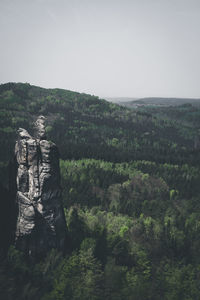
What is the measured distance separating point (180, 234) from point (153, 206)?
28105mm

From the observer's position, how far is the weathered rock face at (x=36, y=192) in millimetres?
47688

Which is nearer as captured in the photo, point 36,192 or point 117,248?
point 36,192

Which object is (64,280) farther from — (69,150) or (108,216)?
(69,150)

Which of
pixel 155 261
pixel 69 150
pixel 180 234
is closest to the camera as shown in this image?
pixel 155 261

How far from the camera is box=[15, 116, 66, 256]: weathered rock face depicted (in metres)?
Answer: 47.7

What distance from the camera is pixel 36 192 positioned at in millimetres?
47875

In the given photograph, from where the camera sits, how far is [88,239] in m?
58.5

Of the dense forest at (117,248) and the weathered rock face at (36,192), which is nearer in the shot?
the dense forest at (117,248)

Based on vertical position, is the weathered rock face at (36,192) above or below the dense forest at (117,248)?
above

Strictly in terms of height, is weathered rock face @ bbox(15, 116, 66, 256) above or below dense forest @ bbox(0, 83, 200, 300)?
above

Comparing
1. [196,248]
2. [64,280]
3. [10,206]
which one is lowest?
[196,248]

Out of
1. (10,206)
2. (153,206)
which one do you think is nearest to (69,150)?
(153,206)

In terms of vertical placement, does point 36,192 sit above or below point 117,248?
above

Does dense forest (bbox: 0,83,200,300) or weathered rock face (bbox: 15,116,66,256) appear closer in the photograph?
dense forest (bbox: 0,83,200,300)
